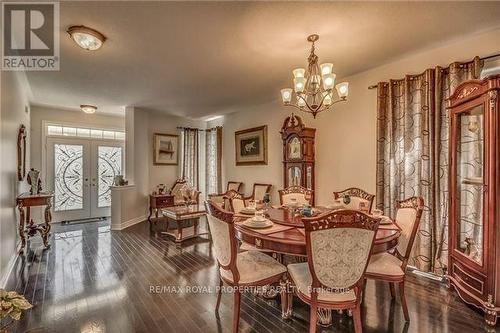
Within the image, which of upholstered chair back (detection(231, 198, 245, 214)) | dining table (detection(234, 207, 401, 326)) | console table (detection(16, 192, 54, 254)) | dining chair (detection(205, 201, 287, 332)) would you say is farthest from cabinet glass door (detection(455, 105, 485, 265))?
console table (detection(16, 192, 54, 254))

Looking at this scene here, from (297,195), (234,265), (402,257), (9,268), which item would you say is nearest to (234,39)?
(297,195)

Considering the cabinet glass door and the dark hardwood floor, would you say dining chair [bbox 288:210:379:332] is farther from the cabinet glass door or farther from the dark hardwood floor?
the cabinet glass door

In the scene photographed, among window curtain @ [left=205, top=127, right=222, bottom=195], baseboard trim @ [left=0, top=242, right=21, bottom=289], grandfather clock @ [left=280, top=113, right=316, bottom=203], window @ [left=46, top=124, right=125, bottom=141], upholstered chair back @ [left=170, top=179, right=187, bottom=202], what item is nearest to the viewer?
baseboard trim @ [left=0, top=242, right=21, bottom=289]

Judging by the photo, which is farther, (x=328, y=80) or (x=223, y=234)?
(x=328, y=80)

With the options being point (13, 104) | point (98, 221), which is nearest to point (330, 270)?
point (13, 104)

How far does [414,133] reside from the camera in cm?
325

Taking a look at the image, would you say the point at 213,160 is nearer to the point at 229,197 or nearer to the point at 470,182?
the point at 229,197

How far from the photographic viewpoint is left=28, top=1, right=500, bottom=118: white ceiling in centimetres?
230

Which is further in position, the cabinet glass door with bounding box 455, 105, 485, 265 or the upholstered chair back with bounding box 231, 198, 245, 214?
the upholstered chair back with bounding box 231, 198, 245, 214

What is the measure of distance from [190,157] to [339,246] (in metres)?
5.94

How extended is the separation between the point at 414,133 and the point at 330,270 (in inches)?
97.6

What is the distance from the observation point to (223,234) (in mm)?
2004

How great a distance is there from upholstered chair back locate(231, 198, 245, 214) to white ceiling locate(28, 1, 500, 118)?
6.16ft

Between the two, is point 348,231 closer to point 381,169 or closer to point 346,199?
point 346,199
